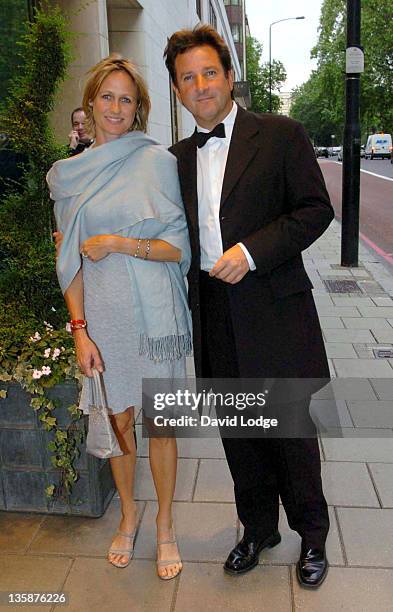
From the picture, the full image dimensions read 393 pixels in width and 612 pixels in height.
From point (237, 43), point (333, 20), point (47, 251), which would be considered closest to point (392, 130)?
point (333, 20)

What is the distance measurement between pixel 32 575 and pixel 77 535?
312 mm

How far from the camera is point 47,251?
303 cm

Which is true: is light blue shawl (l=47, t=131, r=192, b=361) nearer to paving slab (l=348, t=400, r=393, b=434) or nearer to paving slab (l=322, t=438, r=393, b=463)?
paving slab (l=322, t=438, r=393, b=463)

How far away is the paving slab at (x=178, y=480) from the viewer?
3223 mm

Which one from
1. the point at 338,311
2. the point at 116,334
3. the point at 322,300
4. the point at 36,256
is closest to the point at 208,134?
the point at 116,334

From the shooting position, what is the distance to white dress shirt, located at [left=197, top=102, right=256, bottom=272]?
2.26m

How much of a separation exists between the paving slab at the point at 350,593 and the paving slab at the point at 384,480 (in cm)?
54

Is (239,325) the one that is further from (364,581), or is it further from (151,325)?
(364,581)

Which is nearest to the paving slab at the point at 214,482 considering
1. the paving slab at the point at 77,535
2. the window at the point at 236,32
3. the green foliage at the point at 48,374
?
the paving slab at the point at 77,535

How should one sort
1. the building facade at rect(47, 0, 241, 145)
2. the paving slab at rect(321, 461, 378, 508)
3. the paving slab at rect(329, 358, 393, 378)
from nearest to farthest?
1. the paving slab at rect(321, 461, 378, 508)
2. the paving slab at rect(329, 358, 393, 378)
3. the building facade at rect(47, 0, 241, 145)

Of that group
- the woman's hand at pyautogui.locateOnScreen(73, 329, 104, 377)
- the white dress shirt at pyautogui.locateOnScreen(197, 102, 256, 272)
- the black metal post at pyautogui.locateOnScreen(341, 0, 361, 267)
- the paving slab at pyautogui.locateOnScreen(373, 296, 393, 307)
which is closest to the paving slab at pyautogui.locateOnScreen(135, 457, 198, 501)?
the woman's hand at pyautogui.locateOnScreen(73, 329, 104, 377)

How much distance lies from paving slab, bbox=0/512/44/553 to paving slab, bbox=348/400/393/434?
6.67ft

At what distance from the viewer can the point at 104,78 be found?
229cm

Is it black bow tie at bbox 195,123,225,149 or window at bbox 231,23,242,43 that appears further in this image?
window at bbox 231,23,242,43
